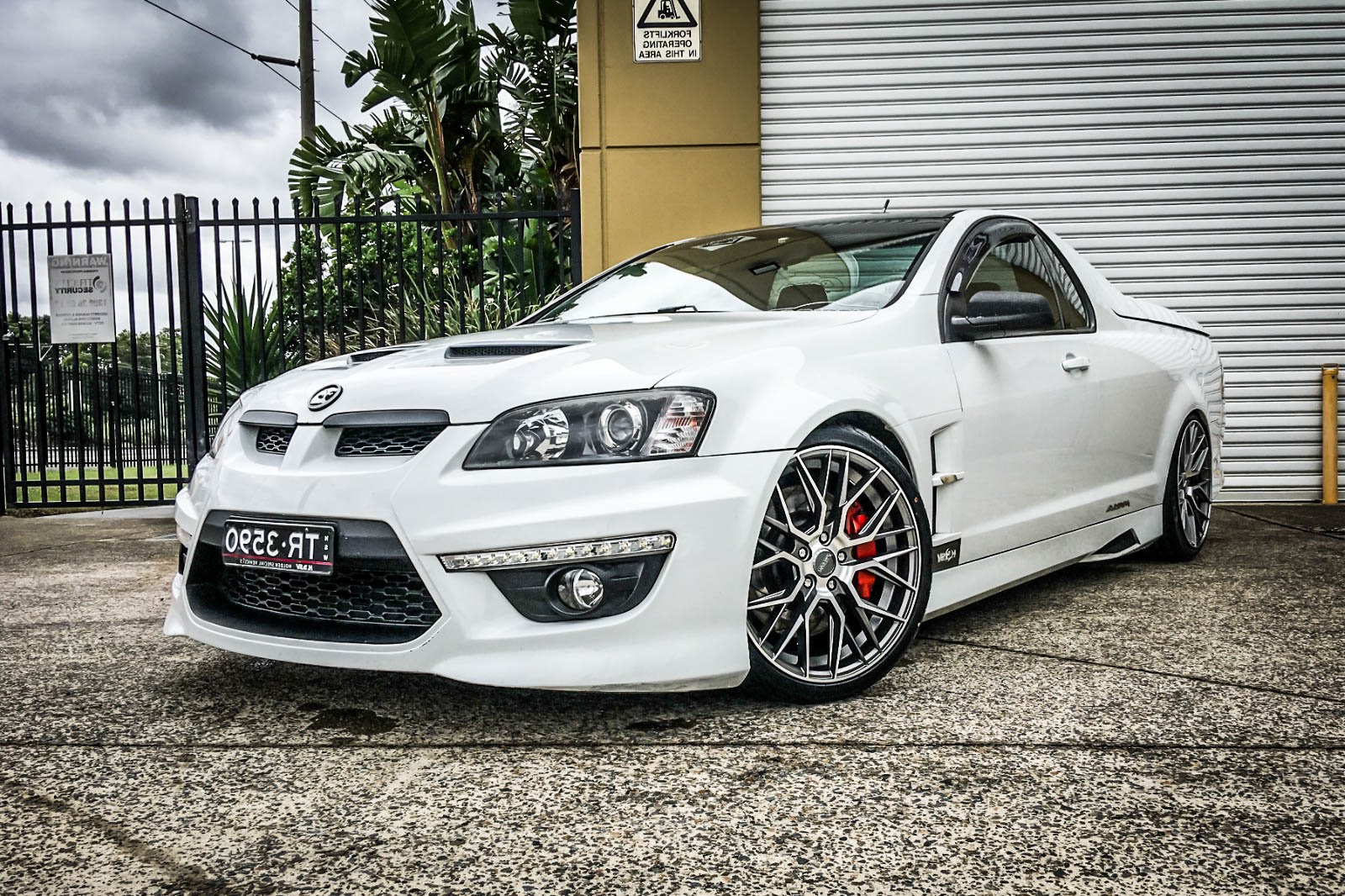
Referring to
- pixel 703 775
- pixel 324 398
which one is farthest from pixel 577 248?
pixel 703 775

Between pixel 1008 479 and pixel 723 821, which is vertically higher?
pixel 1008 479

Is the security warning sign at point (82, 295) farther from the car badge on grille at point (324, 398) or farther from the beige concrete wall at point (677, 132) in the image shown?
the car badge on grille at point (324, 398)

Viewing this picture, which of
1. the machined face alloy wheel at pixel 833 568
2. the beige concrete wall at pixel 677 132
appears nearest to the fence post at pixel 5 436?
the beige concrete wall at pixel 677 132

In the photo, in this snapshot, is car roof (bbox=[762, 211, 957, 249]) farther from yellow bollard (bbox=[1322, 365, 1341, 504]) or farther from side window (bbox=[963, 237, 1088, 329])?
yellow bollard (bbox=[1322, 365, 1341, 504])

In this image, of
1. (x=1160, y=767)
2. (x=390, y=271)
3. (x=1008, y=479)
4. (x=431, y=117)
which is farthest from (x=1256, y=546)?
(x=390, y=271)

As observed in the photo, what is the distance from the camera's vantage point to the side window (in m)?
3.94

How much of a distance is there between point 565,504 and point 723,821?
0.76 metres

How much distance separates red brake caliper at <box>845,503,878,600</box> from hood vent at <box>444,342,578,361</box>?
846mm

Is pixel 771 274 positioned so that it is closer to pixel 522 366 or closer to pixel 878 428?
pixel 878 428

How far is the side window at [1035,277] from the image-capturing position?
12.9 feet

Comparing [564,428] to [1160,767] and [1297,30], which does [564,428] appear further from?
[1297,30]

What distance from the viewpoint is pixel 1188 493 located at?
4.90m

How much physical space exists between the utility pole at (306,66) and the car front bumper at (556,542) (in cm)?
1623

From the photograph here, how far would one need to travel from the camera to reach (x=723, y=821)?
2.14 meters
